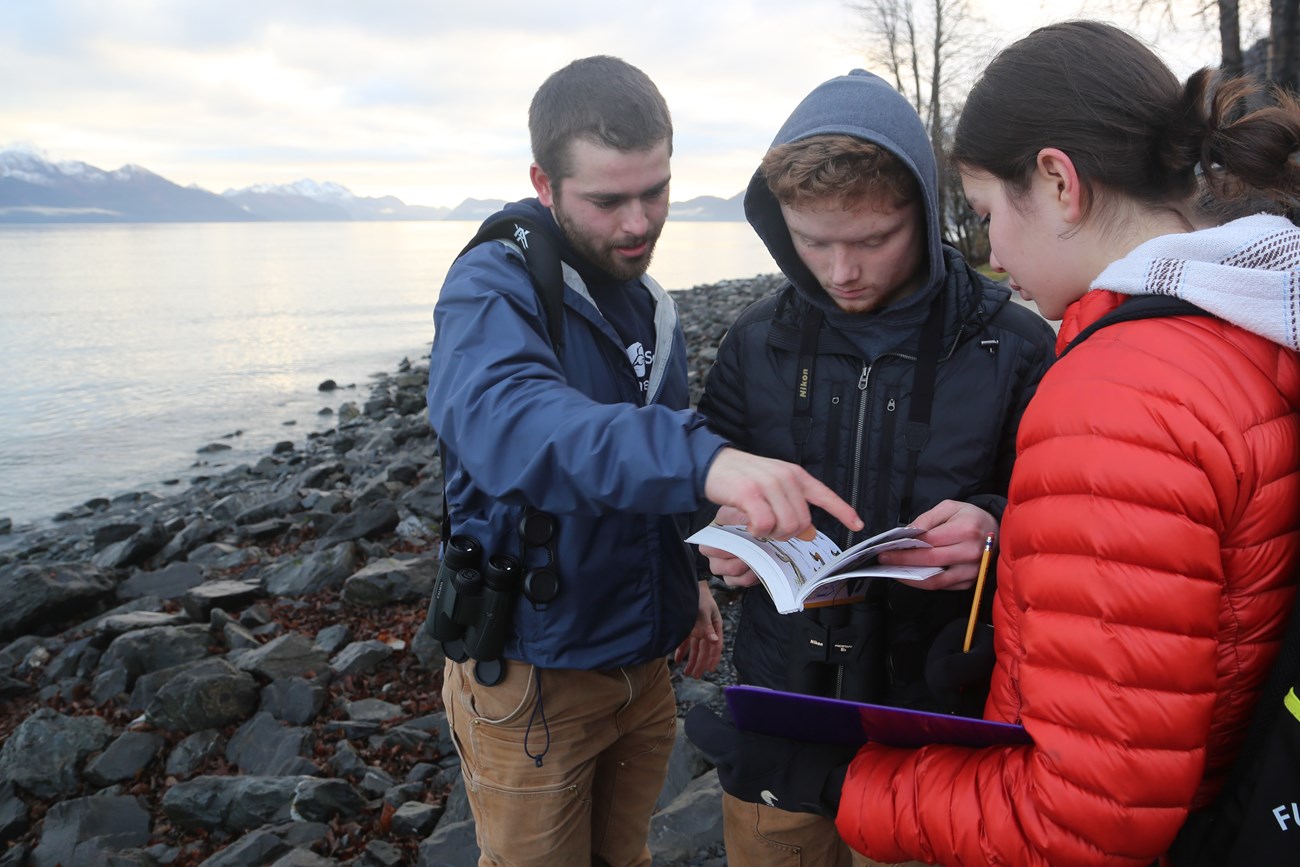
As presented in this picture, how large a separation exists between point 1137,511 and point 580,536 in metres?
1.49

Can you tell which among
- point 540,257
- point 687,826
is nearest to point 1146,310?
point 540,257

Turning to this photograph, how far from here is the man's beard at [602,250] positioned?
2.63 m

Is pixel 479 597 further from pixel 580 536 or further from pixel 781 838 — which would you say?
pixel 781 838

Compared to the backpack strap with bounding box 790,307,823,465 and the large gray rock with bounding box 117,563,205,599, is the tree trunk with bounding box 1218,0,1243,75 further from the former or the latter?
the large gray rock with bounding box 117,563,205,599

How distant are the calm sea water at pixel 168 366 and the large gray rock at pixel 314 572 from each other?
7.29m

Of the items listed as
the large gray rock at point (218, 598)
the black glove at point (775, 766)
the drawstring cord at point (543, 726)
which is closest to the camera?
the black glove at point (775, 766)

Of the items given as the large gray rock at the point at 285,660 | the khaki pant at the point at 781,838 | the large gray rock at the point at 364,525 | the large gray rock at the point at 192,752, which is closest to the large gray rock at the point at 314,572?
the large gray rock at the point at 364,525

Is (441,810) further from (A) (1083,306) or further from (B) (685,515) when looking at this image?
(A) (1083,306)

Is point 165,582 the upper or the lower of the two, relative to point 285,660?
lower

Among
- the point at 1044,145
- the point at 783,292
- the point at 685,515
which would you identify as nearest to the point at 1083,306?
the point at 1044,145

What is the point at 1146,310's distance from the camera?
4.50 feet

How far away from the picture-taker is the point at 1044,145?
1642 millimetres

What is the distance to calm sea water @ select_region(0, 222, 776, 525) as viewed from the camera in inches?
596

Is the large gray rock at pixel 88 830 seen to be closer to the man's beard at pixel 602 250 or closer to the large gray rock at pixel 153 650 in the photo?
the large gray rock at pixel 153 650
